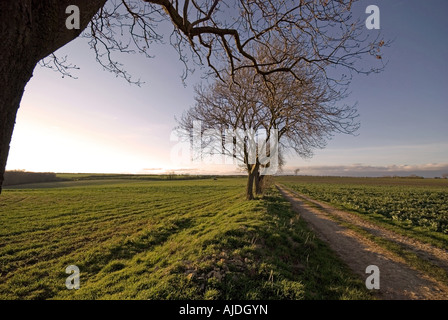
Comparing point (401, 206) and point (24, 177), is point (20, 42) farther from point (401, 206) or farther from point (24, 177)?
point (24, 177)

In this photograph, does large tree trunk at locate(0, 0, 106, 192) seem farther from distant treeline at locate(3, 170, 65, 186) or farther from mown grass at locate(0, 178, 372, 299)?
distant treeline at locate(3, 170, 65, 186)

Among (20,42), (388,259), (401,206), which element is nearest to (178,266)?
(20,42)

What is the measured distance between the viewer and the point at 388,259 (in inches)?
269

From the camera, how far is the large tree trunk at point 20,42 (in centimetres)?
→ 195

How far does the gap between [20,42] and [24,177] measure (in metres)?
94.7

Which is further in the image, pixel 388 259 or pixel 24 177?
pixel 24 177

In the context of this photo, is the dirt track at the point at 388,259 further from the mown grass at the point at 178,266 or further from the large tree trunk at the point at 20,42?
the large tree trunk at the point at 20,42

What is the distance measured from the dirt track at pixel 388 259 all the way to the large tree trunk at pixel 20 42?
24.0ft

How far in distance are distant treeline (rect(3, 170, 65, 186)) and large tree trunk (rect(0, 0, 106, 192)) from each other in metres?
80.6

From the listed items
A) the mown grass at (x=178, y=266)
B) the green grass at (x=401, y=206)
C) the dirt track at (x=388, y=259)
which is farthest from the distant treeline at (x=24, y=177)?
the green grass at (x=401, y=206)

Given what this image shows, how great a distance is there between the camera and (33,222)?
14836mm

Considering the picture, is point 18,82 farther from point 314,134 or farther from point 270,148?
point 270,148
